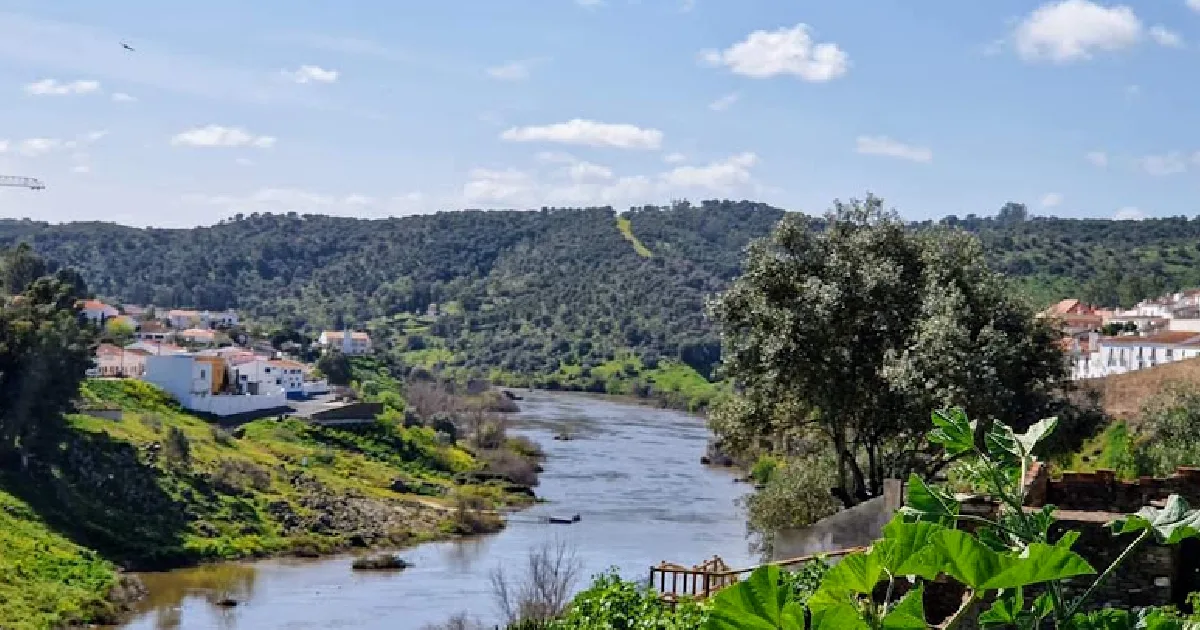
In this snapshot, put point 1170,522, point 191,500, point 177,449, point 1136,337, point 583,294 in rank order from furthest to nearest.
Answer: point 583,294 < point 1136,337 < point 177,449 < point 191,500 < point 1170,522

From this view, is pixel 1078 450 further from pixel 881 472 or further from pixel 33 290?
pixel 33 290

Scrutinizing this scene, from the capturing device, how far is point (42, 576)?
43.1 meters

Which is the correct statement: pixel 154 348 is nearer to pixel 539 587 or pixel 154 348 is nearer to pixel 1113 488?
pixel 539 587

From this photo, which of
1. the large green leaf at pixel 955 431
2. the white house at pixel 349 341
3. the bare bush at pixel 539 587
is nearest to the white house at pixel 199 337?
the white house at pixel 349 341

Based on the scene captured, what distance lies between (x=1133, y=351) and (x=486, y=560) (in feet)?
108

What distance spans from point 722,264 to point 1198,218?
5886 cm

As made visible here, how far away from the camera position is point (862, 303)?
78.9 feet

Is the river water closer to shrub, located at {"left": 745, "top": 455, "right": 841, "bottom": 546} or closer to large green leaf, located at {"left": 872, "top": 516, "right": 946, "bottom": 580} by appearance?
shrub, located at {"left": 745, "top": 455, "right": 841, "bottom": 546}

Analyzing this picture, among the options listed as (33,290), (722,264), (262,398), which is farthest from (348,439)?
(722,264)

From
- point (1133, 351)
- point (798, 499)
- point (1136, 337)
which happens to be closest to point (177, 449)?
point (798, 499)

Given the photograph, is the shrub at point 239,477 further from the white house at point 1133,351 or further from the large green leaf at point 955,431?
the large green leaf at point 955,431

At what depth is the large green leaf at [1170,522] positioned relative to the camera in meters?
3.03

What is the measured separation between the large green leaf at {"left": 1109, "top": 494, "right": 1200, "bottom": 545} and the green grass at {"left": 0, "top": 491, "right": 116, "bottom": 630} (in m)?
39.6

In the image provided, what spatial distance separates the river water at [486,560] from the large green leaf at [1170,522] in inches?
1261
